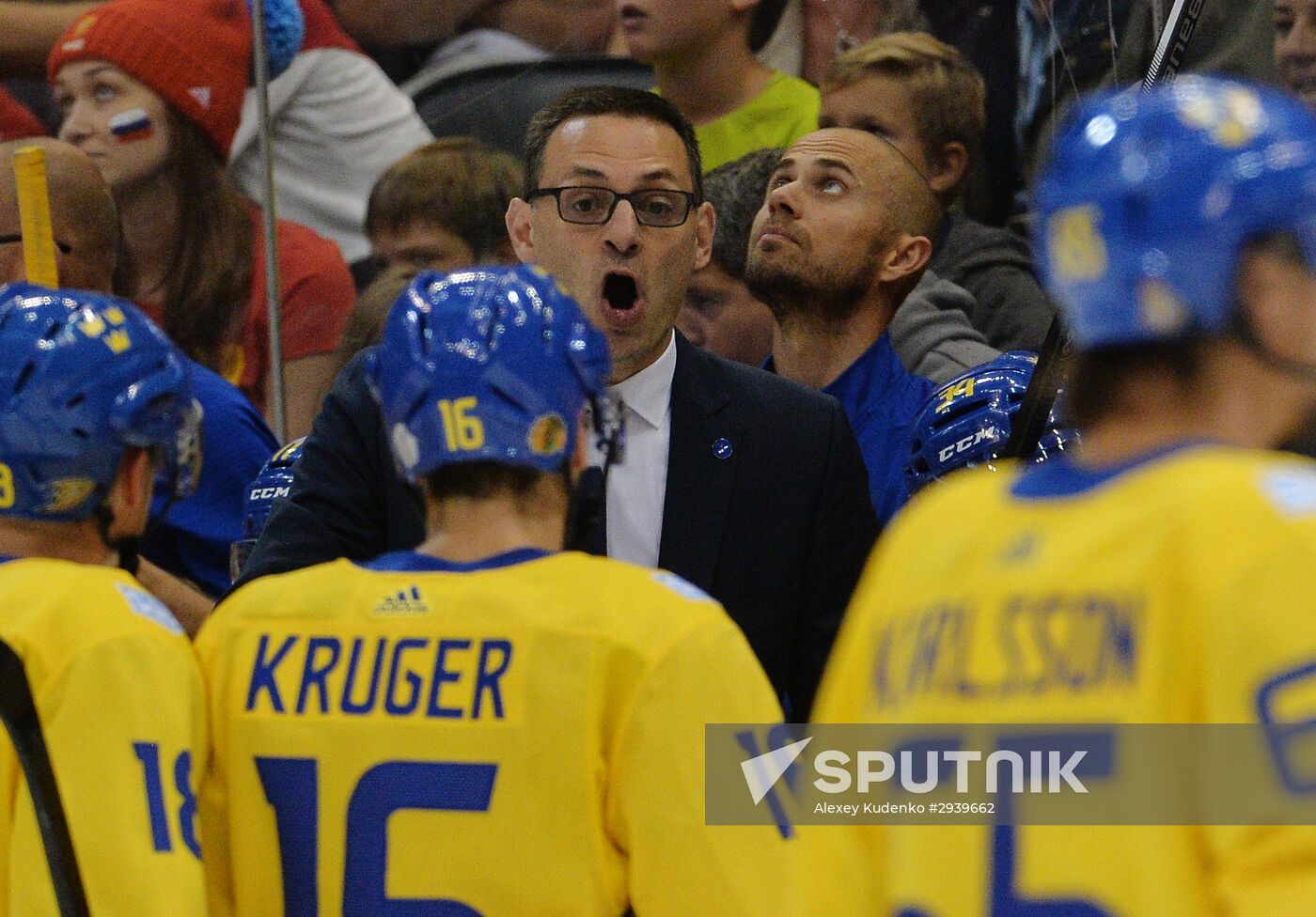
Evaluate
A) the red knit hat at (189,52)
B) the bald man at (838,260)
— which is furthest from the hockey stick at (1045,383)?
the red knit hat at (189,52)

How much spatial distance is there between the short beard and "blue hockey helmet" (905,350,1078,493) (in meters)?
0.92

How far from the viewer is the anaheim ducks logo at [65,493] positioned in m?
2.69

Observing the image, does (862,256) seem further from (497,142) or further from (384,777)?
(384,777)

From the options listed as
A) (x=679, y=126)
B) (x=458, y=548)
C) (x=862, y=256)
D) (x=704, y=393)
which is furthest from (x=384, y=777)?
(x=862, y=256)

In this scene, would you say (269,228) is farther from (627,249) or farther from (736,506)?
(736,506)

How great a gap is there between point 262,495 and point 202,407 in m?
0.43

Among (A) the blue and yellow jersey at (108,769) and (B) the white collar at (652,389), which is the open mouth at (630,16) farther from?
(A) the blue and yellow jersey at (108,769)

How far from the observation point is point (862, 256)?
4.84m

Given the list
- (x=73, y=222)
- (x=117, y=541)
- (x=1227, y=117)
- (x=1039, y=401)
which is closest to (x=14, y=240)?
(x=73, y=222)

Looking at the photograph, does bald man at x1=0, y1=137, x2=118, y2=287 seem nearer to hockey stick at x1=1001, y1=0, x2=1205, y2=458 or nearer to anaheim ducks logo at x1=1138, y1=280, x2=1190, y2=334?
hockey stick at x1=1001, y1=0, x2=1205, y2=458

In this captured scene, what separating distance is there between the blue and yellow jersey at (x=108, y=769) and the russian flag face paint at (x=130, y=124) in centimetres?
388

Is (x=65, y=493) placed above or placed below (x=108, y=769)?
above

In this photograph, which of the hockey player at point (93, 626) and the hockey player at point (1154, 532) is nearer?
the hockey player at point (1154, 532)

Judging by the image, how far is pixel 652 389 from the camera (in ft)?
12.9
